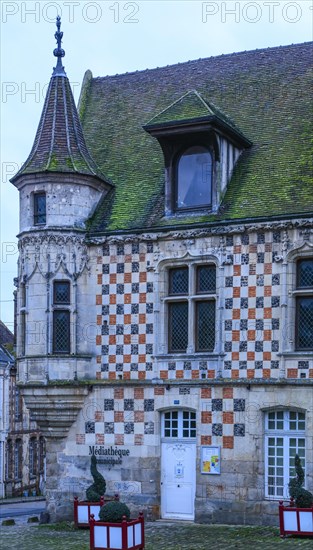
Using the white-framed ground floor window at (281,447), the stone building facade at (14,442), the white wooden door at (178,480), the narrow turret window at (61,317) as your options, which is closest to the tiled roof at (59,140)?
the narrow turret window at (61,317)

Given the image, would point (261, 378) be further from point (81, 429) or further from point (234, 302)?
point (81, 429)

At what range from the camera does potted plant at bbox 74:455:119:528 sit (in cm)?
2248

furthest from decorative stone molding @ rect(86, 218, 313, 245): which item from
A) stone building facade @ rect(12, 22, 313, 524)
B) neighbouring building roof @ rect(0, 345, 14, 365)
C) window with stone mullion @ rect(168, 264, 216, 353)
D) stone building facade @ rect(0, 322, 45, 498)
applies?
stone building facade @ rect(0, 322, 45, 498)

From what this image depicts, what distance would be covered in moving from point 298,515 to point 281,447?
7.83ft

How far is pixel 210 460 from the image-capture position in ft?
74.2

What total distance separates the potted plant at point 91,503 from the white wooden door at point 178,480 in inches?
49.8

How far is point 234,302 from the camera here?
74.5 ft

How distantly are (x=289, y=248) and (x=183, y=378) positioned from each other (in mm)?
4073

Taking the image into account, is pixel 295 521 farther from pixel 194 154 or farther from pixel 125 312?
pixel 194 154

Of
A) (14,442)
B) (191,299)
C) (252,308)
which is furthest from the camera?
(14,442)

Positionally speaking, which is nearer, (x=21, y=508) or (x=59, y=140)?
(x=59, y=140)

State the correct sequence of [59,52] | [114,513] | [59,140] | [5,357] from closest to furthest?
[114,513], [59,140], [59,52], [5,357]

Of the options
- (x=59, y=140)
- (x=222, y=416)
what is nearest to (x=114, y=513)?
(x=222, y=416)

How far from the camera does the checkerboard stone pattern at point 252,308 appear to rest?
22.2 m
